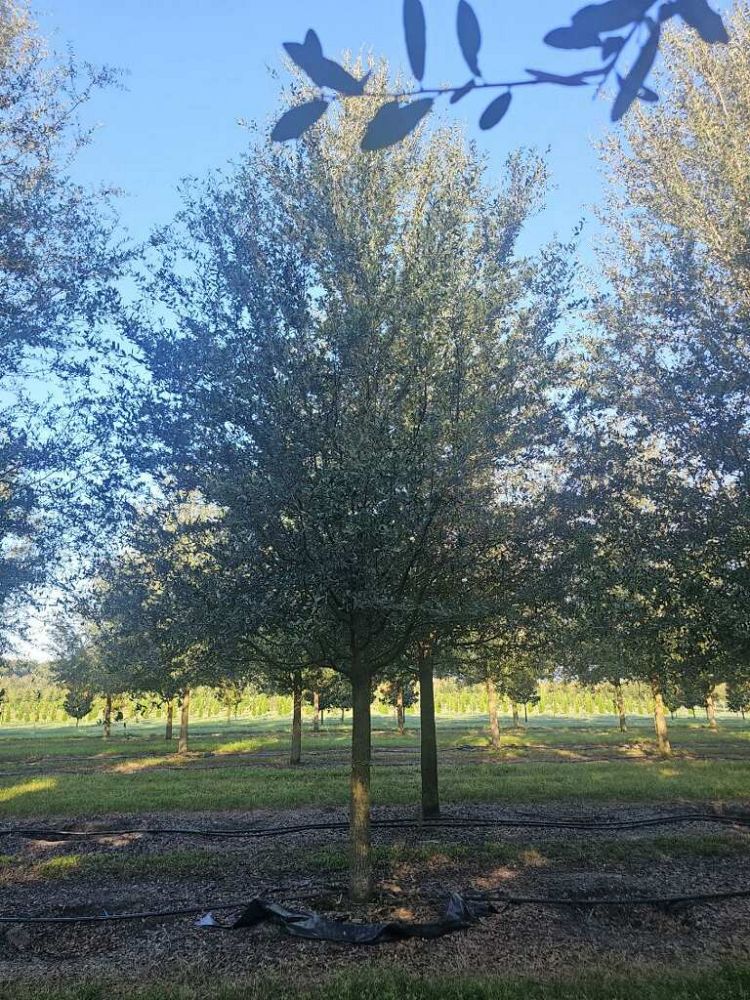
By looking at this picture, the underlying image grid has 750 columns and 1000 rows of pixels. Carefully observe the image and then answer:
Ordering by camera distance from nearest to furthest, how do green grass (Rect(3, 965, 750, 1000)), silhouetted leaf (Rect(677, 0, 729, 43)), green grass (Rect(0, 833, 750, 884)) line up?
silhouetted leaf (Rect(677, 0, 729, 43)) → green grass (Rect(3, 965, 750, 1000)) → green grass (Rect(0, 833, 750, 884))

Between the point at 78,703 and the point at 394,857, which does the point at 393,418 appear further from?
the point at 78,703

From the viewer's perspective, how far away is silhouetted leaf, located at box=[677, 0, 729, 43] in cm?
189

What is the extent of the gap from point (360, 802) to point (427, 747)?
20.9ft

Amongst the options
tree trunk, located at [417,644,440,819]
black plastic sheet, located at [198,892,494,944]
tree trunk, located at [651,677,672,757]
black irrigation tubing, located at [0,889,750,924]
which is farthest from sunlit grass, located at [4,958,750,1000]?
tree trunk, located at [651,677,672,757]

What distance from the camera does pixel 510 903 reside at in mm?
9617

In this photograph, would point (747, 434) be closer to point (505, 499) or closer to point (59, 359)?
point (505, 499)

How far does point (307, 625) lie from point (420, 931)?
425 cm

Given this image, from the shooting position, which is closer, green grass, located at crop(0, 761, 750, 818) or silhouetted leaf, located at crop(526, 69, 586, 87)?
silhouetted leaf, located at crop(526, 69, 586, 87)

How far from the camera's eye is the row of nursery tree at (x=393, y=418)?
9461 millimetres

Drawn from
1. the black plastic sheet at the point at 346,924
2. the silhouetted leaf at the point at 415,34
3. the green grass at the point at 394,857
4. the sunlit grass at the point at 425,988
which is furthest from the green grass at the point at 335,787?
the silhouetted leaf at the point at 415,34

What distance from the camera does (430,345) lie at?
9578mm

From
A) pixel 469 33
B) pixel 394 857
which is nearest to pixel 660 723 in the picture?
pixel 394 857

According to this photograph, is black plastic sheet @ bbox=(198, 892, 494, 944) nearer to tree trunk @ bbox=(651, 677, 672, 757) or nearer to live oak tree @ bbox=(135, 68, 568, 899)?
live oak tree @ bbox=(135, 68, 568, 899)

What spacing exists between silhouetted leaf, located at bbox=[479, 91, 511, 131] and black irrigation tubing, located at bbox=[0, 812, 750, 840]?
48.8ft
